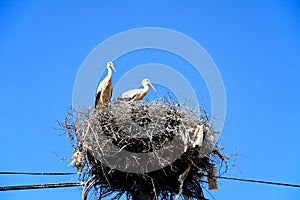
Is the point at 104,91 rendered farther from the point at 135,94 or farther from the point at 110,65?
the point at 110,65

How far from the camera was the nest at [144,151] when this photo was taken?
6.63m

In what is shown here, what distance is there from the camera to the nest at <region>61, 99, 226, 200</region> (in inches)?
261

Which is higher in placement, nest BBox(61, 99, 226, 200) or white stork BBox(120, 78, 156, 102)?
white stork BBox(120, 78, 156, 102)

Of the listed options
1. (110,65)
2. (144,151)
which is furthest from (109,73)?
(144,151)

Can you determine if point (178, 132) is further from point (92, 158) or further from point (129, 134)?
point (92, 158)

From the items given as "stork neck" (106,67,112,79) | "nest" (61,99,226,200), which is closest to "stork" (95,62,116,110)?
"stork neck" (106,67,112,79)

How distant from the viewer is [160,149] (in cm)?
664

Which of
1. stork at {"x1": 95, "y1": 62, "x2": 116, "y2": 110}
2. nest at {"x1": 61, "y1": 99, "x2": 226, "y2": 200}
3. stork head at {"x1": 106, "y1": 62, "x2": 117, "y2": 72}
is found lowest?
nest at {"x1": 61, "y1": 99, "x2": 226, "y2": 200}

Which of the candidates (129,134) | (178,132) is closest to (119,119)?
(129,134)

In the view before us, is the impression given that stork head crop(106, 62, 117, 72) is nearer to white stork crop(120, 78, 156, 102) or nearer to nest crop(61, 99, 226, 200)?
white stork crop(120, 78, 156, 102)

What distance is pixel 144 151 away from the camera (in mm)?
6660

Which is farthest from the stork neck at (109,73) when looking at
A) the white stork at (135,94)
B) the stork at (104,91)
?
the white stork at (135,94)

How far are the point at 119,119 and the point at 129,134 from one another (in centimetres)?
34

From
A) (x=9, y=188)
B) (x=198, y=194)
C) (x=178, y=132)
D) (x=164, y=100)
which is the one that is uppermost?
(x=164, y=100)
